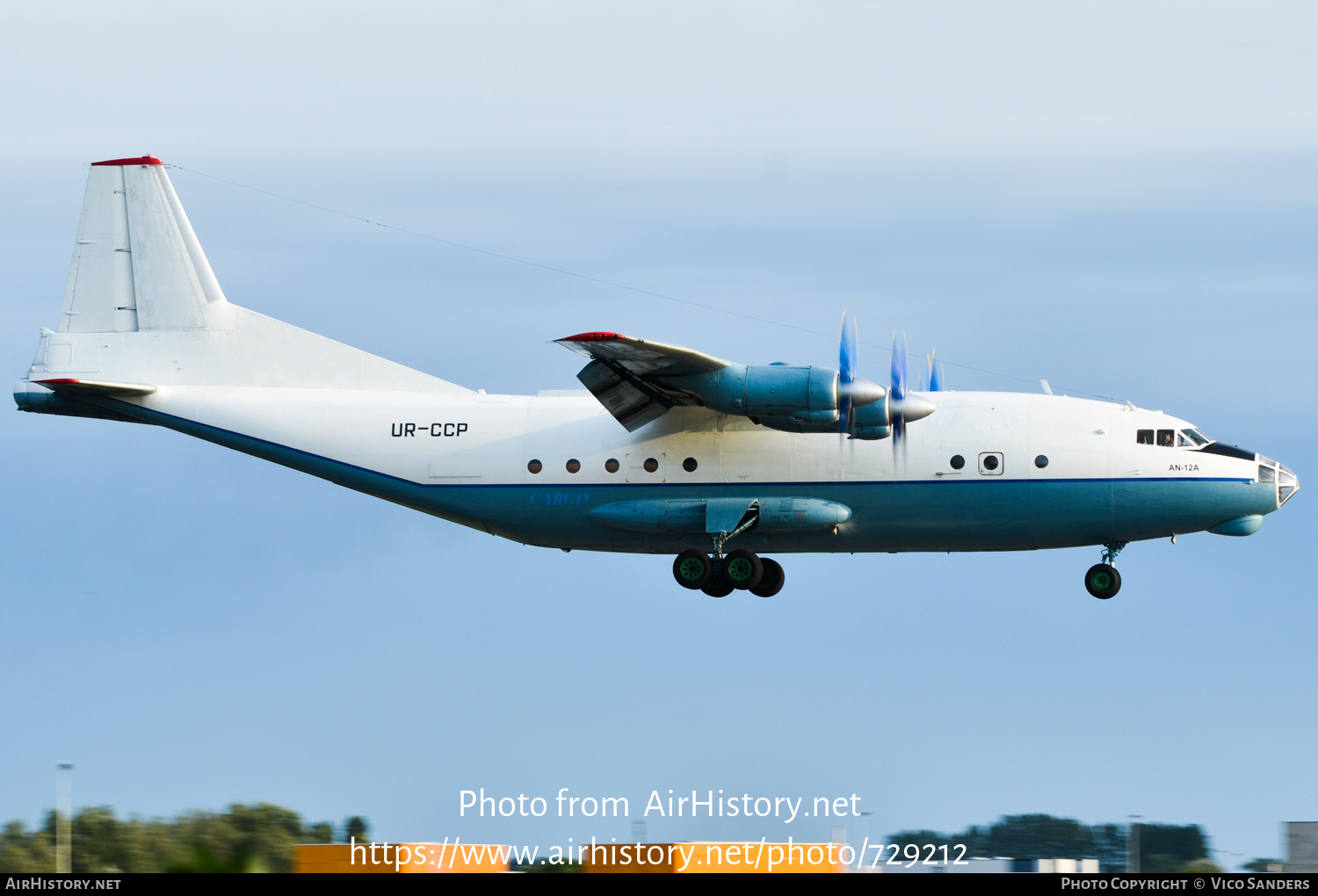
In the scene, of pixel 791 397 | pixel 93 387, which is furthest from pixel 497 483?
pixel 93 387

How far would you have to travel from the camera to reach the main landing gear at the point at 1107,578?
2452cm

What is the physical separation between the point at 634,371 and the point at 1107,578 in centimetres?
833

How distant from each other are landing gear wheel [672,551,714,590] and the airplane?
0.12 ft

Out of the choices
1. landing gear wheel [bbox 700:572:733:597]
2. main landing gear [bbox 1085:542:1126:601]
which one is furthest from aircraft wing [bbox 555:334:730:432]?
main landing gear [bbox 1085:542:1126:601]

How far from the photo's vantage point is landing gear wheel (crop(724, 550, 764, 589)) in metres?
24.4

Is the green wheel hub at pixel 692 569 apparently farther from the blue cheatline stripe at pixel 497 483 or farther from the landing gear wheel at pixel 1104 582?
the landing gear wheel at pixel 1104 582

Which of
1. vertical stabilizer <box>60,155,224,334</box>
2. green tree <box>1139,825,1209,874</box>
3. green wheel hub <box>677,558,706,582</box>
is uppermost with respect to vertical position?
vertical stabilizer <box>60,155,224,334</box>

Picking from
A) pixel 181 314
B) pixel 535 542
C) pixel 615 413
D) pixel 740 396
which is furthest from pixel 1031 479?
pixel 181 314

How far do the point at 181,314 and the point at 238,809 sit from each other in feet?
30.3

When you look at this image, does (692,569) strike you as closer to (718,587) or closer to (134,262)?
(718,587)

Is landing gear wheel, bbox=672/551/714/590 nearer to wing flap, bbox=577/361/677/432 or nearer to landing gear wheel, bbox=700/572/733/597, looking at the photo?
landing gear wheel, bbox=700/572/733/597

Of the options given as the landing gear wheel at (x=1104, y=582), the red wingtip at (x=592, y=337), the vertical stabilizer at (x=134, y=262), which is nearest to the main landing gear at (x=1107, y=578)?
the landing gear wheel at (x=1104, y=582)

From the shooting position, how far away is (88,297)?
27.4 m

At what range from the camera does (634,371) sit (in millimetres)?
23141
